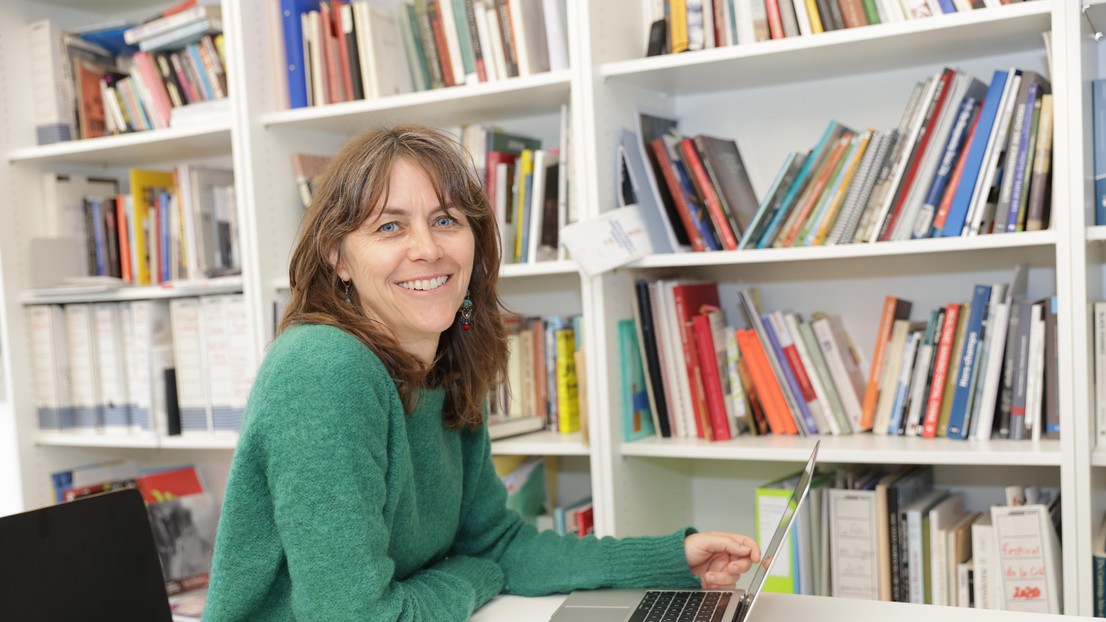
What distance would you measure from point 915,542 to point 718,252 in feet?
2.21

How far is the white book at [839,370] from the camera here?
6.57ft

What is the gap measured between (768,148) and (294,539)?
4.94 ft

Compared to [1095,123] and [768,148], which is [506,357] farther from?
[1095,123]

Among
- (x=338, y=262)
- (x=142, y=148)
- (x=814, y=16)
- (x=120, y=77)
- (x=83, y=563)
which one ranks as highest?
(x=120, y=77)

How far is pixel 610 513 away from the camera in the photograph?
201cm

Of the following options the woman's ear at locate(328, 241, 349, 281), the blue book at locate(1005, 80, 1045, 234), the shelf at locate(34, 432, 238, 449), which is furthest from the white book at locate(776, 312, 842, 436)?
the shelf at locate(34, 432, 238, 449)

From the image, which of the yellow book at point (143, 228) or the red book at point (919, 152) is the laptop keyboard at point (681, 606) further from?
the yellow book at point (143, 228)

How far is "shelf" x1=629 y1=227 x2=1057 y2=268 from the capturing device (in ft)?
5.62

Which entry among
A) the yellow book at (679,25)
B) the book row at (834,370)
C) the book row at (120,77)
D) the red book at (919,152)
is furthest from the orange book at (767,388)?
the book row at (120,77)

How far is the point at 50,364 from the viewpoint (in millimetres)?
2658

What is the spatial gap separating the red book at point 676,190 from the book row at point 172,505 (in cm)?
147

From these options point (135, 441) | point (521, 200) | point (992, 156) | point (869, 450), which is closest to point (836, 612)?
point (869, 450)

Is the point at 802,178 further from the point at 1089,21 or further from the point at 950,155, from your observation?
the point at 1089,21

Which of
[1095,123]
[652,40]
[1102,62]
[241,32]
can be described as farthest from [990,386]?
[241,32]
